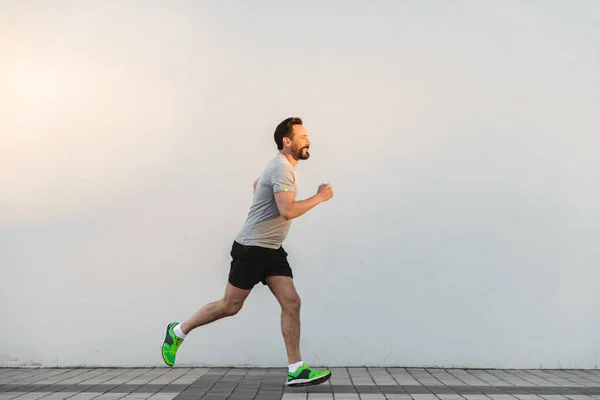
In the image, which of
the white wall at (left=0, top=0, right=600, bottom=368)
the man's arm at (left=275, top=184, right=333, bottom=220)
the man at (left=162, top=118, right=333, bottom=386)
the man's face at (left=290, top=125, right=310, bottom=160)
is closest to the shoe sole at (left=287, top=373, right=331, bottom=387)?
the man at (left=162, top=118, right=333, bottom=386)

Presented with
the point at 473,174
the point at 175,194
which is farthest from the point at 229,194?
the point at 473,174

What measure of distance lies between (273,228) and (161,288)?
1575 millimetres

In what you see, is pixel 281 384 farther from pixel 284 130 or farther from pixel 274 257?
pixel 284 130

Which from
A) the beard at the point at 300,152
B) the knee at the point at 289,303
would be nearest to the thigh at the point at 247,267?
the knee at the point at 289,303

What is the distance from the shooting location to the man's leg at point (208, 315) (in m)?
5.98

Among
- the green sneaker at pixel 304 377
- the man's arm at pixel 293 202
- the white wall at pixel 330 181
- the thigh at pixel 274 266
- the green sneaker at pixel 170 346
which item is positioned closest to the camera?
the man's arm at pixel 293 202

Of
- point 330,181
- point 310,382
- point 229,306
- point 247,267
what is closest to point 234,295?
point 229,306

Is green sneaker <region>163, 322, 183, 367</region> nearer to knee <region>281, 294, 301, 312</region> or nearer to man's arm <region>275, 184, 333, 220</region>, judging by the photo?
knee <region>281, 294, 301, 312</region>

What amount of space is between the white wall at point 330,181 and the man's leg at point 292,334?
3.91 feet

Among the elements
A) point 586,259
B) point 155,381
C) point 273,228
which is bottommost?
point 155,381

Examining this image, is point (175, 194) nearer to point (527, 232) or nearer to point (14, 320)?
point (14, 320)

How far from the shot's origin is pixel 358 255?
7160mm

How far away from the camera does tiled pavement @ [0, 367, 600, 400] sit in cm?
566

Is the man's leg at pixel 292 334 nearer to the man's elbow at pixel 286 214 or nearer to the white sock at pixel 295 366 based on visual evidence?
the white sock at pixel 295 366
